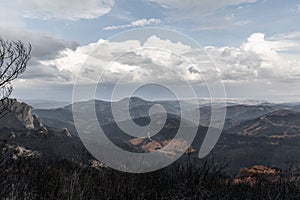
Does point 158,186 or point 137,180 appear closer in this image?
point 158,186

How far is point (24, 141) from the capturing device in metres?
168

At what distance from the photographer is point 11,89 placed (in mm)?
17172

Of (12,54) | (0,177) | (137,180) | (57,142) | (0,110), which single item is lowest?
(57,142)

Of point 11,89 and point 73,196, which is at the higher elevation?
point 11,89

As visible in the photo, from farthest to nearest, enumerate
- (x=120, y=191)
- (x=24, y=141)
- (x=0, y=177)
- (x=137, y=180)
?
(x=24, y=141)
(x=137, y=180)
(x=120, y=191)
(x=0, y=177)

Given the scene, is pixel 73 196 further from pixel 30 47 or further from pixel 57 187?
pixel 30 47

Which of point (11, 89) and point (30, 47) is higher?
point (30, 47)

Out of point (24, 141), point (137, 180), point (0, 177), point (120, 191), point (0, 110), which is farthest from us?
point (24, 141)

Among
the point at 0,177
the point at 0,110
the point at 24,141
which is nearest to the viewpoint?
the point at 0,110

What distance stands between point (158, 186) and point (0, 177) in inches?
400

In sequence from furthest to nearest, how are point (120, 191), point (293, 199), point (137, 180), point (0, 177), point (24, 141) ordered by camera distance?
point (24, 141) < point (137, 180) < point (293, 199) < point (120, 191) < point (0, 177)

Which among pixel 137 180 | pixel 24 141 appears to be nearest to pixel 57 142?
pixel 24 141

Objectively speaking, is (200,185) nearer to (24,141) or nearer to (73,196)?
(73,196)

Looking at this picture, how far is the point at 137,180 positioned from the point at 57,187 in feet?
27.4
